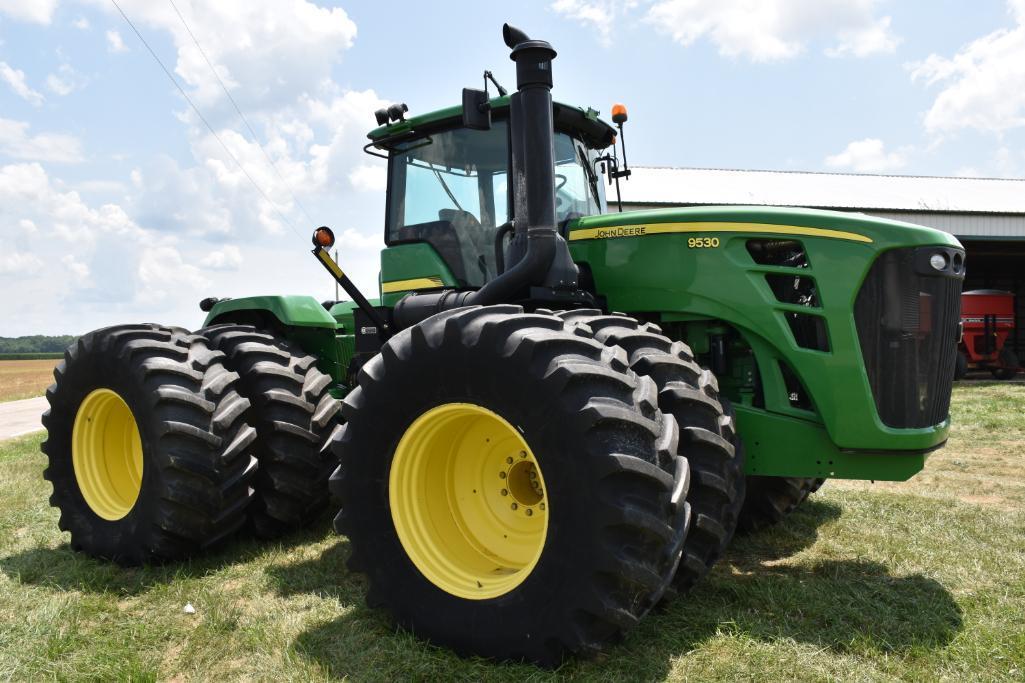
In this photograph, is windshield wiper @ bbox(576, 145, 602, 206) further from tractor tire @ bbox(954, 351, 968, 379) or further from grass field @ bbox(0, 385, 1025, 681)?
tractor tire @ bbox(954, 351, 968, 379)

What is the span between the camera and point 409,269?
5.02 meters

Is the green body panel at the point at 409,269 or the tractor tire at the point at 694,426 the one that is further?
the green body panel at the point at 409,269

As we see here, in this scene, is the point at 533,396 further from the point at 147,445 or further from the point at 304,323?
the point at 304,323

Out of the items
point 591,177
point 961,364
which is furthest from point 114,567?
point 961,364

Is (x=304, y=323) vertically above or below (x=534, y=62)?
below

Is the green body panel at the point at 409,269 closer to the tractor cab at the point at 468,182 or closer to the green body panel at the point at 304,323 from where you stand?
the tractor cab at the point at 468,182

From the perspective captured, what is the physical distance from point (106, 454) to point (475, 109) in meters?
3.32

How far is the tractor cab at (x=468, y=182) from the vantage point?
4711 millimetres

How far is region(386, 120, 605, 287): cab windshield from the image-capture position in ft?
15.5

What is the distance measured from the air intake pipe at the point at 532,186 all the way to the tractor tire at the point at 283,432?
61.2 inches

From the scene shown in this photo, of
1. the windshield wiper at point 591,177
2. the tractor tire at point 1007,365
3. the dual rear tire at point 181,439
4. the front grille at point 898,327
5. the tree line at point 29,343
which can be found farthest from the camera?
the tree line at point 29,343

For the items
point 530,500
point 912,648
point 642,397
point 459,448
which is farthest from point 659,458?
point 912,648

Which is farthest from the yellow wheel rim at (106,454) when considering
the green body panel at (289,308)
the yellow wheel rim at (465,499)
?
the yellow wheel rim at (465,499)

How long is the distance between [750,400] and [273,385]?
2.93 meters
